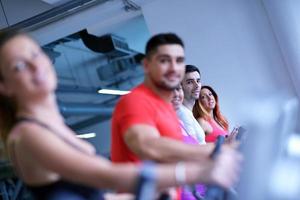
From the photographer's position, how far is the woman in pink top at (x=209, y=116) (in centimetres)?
300

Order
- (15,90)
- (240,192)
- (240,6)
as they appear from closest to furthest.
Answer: (15,90), (240,192), (240,6)

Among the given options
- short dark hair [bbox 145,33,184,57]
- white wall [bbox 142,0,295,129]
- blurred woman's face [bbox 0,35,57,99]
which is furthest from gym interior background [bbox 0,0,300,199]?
blurred woman's face [bbox 0,35,57,99]

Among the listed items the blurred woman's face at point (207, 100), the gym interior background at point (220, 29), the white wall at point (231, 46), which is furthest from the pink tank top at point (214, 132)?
the white wall at point (231, 46)

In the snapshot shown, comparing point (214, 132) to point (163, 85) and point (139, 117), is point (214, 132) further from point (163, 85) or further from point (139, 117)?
point (139, 117)

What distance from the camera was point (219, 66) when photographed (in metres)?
4.62

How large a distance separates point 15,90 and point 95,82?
7.85m

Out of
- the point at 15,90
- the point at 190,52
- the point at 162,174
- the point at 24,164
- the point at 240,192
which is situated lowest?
the point at 240,192

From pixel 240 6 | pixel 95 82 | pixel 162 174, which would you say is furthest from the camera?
pixel 95 82

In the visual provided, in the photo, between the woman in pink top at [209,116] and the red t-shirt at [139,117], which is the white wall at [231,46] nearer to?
the woman in pink top at [209,116]

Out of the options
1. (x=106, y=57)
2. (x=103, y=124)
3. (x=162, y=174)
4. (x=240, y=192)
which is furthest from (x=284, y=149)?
(x=103, y=124)

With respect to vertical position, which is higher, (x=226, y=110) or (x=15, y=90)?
(x=15, y=90)

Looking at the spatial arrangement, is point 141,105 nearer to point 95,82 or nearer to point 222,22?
point 222,22

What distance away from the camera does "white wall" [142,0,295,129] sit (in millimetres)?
4480

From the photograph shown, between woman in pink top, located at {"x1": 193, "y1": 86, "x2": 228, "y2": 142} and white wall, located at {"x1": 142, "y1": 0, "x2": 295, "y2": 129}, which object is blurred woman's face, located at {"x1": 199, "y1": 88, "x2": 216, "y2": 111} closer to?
woman in pink top, located at {"x1": 193, "y1": 86, "x2": 228, "y2": 142}
